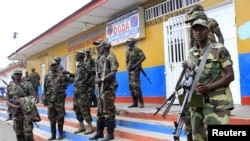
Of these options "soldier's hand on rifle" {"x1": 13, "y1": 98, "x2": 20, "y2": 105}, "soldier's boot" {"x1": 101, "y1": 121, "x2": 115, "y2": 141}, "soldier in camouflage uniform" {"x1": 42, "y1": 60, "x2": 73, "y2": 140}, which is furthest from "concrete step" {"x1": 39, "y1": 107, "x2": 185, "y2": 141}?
"soldier's hand on rifle" {"x1": 13, "y1": 98, "x2": 20, "y2": 105}

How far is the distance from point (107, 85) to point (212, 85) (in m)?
3.12

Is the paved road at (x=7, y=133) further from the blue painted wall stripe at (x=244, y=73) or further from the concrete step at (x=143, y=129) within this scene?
the blue painted wall stripe at (x=244, y=73)

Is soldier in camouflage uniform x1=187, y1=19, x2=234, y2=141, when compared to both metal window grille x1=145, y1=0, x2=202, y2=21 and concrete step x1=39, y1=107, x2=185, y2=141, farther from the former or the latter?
metal window grille x1=145, y1=0, x2=202, y2=21

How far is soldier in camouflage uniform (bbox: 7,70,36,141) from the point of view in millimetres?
6020

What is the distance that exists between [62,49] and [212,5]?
10.2m

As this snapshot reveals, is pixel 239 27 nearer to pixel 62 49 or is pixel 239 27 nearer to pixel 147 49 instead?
pixel 147 49

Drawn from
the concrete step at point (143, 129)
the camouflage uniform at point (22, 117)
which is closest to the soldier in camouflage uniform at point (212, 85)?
the concrete step at point (143, 129)

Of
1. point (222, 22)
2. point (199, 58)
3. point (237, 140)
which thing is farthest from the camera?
point (222, 22)

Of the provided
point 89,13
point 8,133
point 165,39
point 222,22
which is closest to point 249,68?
point 222,22

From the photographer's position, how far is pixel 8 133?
10086 mm

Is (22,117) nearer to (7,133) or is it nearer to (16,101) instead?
(16,101)

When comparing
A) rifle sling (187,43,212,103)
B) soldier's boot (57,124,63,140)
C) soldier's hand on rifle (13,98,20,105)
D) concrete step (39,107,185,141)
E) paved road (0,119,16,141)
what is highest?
rifle sling (187,43,212,103)

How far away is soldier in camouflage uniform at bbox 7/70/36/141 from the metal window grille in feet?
13.6

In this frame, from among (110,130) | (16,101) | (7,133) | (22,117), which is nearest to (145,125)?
(110,130)
